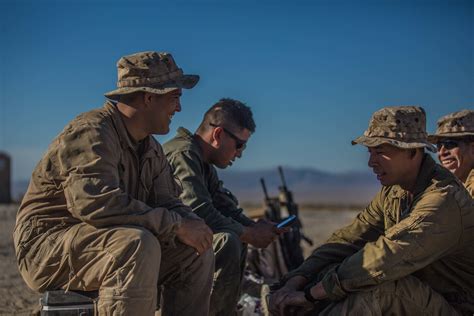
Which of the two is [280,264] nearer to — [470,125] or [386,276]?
[470,125]

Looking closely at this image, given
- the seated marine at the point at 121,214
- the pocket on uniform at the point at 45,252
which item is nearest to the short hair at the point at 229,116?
the seated marine at the point at 121,214

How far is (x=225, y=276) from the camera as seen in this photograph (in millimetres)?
5285

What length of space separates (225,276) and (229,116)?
56.9 inches

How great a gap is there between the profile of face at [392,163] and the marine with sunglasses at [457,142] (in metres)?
1.44

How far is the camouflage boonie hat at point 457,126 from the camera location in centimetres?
596

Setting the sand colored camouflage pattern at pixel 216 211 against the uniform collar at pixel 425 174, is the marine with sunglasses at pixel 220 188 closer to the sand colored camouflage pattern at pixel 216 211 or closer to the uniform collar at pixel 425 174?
the sand colored camouflage pattern at pixel 216 211

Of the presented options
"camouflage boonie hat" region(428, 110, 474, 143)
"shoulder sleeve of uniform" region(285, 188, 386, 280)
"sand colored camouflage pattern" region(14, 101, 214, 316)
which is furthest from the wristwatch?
→ "camouflage boonie hat" region(428, 110, 474, 143)

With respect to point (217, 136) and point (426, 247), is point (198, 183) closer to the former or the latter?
point (217, 136)

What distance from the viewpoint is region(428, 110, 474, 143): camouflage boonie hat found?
596 cm

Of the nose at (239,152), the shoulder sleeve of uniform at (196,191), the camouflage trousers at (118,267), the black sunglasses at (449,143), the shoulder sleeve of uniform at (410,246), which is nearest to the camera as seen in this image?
the camouflage trousers at (118,267)

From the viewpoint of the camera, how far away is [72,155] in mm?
4008

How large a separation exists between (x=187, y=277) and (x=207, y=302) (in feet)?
0.70

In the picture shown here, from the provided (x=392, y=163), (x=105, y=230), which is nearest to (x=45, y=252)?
(x=105, y=230)

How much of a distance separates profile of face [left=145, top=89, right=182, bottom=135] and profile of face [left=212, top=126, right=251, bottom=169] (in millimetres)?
1548
